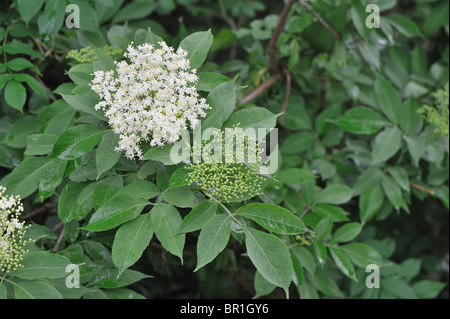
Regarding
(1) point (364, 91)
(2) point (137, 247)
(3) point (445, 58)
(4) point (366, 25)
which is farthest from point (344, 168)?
A: (2) point (137, 247)

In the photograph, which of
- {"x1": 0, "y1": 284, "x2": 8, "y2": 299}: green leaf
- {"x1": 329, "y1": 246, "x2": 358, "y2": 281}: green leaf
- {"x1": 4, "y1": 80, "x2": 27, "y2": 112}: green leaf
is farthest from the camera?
{"x1": 329, "y1": 246, "x2": 358, "y2": 281}: green leaf

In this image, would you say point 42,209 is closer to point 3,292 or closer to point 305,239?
point 3,292

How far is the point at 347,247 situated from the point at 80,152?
904 mm

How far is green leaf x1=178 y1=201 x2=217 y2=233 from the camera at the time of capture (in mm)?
1037

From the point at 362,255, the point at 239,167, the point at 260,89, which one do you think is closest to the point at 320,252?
the point at 362,255

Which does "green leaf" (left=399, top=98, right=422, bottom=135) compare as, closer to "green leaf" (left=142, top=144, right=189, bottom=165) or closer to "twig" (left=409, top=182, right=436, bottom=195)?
"twig" (left=409, top=182, right=436, bottom=195)

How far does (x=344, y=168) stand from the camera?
6.08 ft

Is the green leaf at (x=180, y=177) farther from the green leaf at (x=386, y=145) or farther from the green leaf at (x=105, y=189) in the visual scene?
the green leaf at (x=386, y=145)

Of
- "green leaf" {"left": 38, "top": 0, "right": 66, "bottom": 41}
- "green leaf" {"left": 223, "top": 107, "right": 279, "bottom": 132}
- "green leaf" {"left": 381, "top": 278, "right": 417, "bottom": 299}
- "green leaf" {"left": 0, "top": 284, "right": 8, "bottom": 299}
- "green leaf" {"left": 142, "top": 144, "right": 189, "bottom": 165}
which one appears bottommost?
"green leaf" {"left": 381, "top": 278, "right": 417, "bottom": 299}

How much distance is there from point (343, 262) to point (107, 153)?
803 millimetres

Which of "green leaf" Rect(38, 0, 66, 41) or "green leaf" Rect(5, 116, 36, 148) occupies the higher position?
"green leaf" Rect(38, 0, 66, 41)

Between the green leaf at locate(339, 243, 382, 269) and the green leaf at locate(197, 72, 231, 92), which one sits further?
the green leaf at locate(339, 243, 382, 269)

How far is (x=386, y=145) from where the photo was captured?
5.60 feet

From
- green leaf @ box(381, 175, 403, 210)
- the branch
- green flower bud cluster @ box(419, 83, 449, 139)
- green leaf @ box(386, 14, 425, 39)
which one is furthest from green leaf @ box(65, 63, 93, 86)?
green leaf @ box(386, 14, 425, 39)
